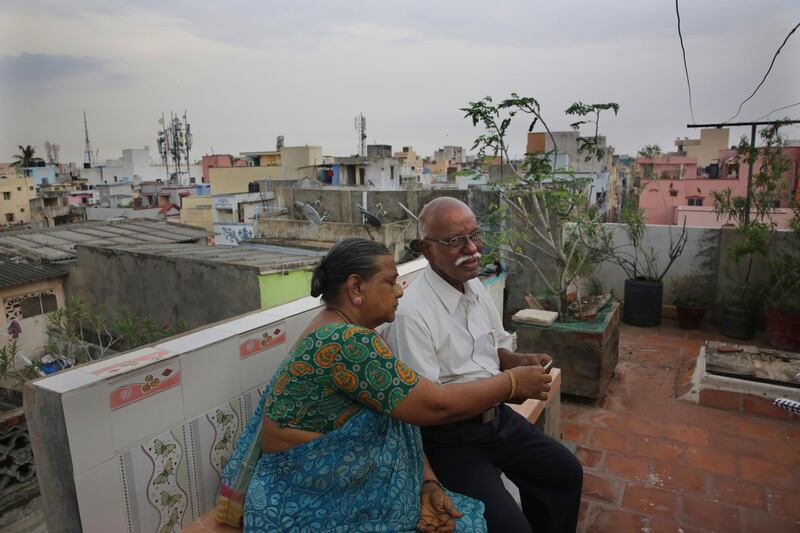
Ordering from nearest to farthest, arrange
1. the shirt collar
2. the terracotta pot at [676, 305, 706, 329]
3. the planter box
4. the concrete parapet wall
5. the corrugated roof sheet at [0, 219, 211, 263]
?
the shirt collar < the planter box < the terracotta pot at [676, 305, 706, 329] < the concrete parapet wall < the corrugated roof sheet at [0, 219, 211, 263]

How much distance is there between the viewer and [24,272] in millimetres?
10875

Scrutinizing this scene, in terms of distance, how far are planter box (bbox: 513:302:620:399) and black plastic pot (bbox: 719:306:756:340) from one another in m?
1.99

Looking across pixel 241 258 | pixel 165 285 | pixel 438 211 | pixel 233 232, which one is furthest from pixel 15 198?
pixel 438 211

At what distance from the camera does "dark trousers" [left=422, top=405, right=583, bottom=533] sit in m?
1.81

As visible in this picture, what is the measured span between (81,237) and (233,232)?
258 inches

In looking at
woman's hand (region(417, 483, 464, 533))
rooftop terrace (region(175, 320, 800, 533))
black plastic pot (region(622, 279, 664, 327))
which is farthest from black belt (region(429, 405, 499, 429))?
black plastic pot (region(622, 279, 664, 327))

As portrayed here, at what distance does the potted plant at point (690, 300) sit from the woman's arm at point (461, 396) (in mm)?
4311

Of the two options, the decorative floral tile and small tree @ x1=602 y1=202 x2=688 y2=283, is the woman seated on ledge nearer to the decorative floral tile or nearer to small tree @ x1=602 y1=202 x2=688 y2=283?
the decorative floral tile

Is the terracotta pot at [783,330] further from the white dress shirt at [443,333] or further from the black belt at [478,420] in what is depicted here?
the black belt at [478,420]

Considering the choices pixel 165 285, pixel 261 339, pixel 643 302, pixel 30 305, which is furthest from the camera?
pixel 30 305

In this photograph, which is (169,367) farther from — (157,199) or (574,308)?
(157,199)

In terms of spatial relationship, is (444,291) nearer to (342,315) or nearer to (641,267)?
(342,315)

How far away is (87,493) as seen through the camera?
136cm

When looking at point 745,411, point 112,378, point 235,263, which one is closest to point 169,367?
point 112,378
